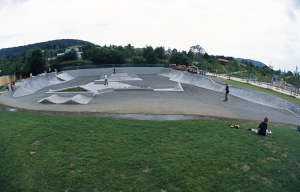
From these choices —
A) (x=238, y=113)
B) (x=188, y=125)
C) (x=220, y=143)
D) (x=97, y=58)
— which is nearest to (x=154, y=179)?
(x=220, y=143)

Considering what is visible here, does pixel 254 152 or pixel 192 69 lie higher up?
pixel 192 69

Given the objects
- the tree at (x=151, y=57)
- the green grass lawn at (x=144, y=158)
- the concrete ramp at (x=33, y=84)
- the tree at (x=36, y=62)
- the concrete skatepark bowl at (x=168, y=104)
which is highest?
the tree at (x=151, y=57)

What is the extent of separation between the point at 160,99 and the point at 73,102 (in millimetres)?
8915

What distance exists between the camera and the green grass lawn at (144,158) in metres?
6.76

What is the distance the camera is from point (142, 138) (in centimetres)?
1010

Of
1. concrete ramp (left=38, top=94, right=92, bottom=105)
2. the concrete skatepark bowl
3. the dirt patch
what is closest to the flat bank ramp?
the concrete skatepark bowl

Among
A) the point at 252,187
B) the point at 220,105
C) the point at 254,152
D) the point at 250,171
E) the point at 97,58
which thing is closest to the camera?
the point at 252,187

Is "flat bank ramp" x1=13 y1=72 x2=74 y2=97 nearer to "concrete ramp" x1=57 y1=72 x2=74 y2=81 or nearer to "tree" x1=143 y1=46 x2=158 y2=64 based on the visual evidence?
"concrete ramp" x1=57 y1=72 x2=74 y2=81

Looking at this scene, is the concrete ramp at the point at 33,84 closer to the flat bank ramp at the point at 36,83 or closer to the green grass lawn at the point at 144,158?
the flat bank ramp at the point at 36,83

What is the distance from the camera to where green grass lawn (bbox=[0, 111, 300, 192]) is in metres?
6.76

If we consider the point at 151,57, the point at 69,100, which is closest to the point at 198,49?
the point at 151,57

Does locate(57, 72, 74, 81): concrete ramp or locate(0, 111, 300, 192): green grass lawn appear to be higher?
locate(57, 72, 74, 81): concrete ramp

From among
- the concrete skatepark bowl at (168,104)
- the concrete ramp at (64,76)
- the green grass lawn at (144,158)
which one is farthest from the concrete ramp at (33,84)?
the green grass lawn at (144,158)

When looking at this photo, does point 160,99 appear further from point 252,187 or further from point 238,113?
point 252,187
